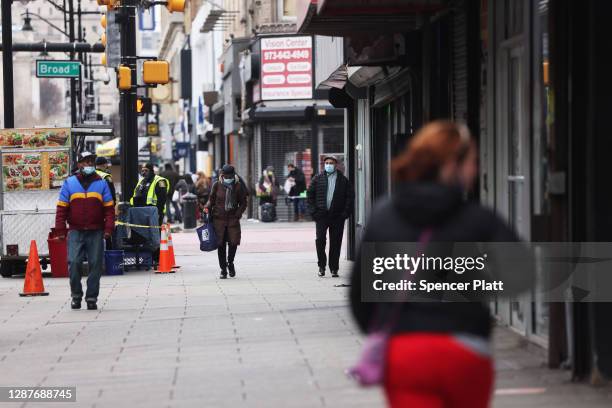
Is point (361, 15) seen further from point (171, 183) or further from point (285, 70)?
point (285, 70)

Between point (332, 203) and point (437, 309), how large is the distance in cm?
1388

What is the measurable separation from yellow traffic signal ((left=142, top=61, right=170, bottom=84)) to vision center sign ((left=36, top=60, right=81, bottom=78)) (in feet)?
21.3

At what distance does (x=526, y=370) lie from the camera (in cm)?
925

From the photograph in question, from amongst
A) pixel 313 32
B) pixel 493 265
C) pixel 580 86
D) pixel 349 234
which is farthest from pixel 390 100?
pixel 493 265

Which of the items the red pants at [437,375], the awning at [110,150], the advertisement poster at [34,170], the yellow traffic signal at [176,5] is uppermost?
the yellow traffic signal at [176,5]

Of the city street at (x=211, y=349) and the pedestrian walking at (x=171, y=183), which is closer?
the city street at (x=211, y=349)

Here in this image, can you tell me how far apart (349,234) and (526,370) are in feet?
40.9

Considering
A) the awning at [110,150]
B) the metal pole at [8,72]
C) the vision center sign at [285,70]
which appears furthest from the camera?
the awning at [110,150]

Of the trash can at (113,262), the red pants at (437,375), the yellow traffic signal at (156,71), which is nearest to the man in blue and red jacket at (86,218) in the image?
the trash can at (113,262)

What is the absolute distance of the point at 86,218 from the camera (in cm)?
1463

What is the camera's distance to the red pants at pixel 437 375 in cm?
455

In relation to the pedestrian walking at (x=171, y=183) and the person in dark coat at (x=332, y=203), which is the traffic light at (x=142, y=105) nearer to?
the person in dark coat at (x=332, y=203)

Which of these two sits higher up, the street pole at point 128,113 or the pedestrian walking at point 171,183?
the street pole at point 128,113

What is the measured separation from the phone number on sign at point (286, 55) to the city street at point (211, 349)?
2236 cm
